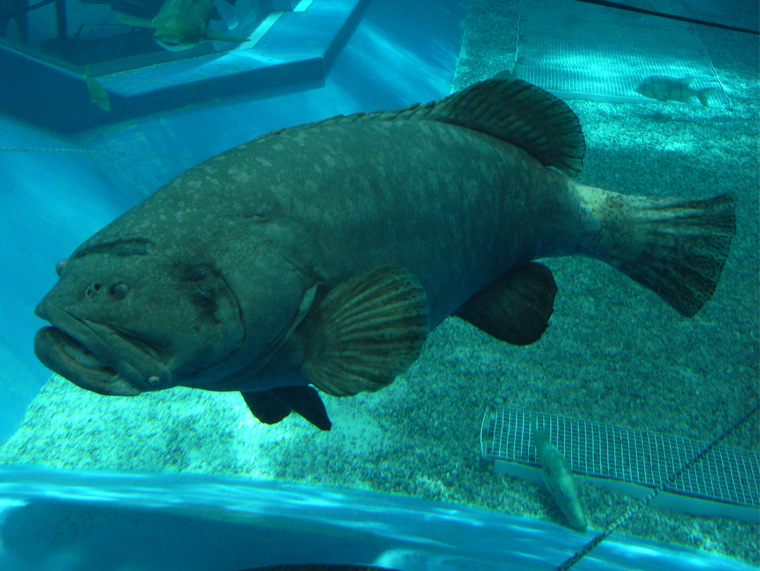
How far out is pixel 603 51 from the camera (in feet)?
26.7

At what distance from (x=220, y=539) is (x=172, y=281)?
2.53 ft

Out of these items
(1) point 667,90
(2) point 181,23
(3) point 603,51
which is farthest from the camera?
(3) point 603,51

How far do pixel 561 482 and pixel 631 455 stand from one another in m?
0.56

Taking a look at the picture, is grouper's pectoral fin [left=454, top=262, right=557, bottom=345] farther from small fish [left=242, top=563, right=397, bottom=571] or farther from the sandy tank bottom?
small fish [left=242, top=563, right=397, bottom=571]

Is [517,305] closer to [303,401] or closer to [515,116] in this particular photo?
[515,116]

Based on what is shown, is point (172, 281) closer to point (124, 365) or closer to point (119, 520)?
point (124, 365)

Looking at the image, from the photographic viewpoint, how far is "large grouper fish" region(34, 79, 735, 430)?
1.27 metres

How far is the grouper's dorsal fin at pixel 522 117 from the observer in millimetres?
1952

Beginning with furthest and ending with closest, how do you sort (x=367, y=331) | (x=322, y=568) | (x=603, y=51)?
(x=603, y=51) < (x=367, y=331) < (x=322, y=568)

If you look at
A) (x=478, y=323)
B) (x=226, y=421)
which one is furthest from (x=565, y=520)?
(x=226, y=421)

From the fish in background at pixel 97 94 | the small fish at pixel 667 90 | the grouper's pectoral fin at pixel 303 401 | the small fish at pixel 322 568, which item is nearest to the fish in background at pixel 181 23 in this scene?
the fish in background at pixel 97 94

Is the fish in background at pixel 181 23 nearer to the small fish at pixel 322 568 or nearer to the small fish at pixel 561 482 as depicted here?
the small fish at pixel 561 482

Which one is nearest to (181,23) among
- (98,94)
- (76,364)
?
(98,94)

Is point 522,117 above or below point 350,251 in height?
above
